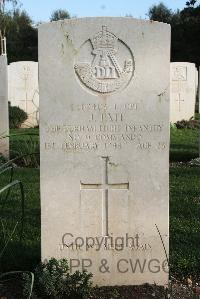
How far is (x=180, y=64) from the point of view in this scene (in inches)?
581

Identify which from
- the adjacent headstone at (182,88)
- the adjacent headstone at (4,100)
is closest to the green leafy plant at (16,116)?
the adjacent headstone at (182,88)

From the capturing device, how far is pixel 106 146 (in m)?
3.67

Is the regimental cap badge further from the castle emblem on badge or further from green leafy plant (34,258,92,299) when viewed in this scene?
green leafy plant (34,258,92,299)

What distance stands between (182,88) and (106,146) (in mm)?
11457

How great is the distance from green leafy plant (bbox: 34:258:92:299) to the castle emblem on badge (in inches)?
45.5

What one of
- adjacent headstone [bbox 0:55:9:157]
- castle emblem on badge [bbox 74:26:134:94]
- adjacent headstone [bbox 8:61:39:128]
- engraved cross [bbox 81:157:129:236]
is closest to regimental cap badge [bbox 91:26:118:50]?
castle emblem on badge [bbox 74:26:134:94]

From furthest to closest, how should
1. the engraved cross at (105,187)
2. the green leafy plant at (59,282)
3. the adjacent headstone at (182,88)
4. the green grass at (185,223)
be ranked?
the adjacent headstone at (182,88) → the green grass at (185,223) → the engraved cross at (105,187) → the green leafy plant at (59,282)

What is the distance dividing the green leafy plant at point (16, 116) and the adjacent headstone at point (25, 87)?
0.21 meters

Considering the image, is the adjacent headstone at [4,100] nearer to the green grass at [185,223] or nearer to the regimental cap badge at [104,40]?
the green grass at [185,223]

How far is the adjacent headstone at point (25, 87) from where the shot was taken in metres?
14.9

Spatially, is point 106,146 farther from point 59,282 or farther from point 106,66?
point 59,282

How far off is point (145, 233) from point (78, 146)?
2.39 ft

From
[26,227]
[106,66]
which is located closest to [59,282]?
[106,66]

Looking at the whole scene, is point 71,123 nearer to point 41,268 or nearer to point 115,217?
point 115,217
